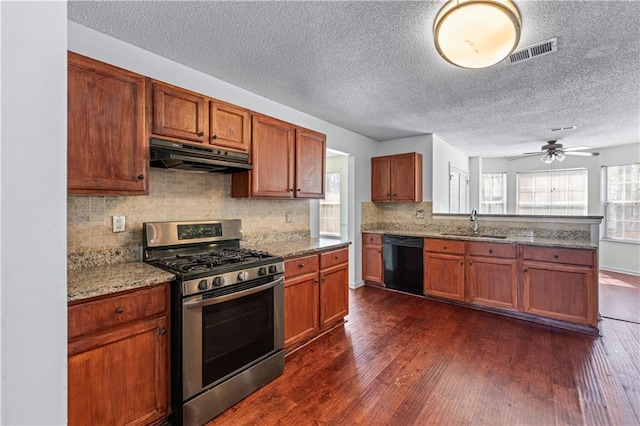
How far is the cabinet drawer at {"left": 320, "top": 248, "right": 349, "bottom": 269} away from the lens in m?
2.93

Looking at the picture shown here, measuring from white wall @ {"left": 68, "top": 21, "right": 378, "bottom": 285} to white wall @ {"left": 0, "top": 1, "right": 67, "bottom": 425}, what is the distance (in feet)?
5.48

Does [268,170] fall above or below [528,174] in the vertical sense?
below

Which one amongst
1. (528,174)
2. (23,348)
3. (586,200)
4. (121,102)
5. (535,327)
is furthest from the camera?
(528,174)

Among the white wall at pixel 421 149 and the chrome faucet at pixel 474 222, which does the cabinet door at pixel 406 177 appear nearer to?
the white wall at pixel 421 149

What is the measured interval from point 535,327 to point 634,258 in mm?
4035

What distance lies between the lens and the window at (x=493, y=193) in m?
7.43

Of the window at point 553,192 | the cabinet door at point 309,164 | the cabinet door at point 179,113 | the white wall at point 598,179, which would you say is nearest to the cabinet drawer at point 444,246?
the cabinet door at point 309,164

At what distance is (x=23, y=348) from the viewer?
690 mm

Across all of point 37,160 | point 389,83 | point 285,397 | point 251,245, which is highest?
point 389,83

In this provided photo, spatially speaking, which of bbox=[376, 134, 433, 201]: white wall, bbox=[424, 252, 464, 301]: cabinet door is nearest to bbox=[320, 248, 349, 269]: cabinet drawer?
bbox=[424, 252, 464, 301]: cabinet door

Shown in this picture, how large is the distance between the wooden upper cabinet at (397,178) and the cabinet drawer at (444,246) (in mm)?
830

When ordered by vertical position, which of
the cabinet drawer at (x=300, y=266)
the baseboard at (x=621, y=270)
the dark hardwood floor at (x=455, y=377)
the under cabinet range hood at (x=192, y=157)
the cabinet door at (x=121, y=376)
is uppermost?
the under cabinet range hood at (x=192, y=157)

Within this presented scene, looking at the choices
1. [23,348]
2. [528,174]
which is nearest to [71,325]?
[23,348]

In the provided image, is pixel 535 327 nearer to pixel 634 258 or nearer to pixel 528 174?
pixel 634 258
